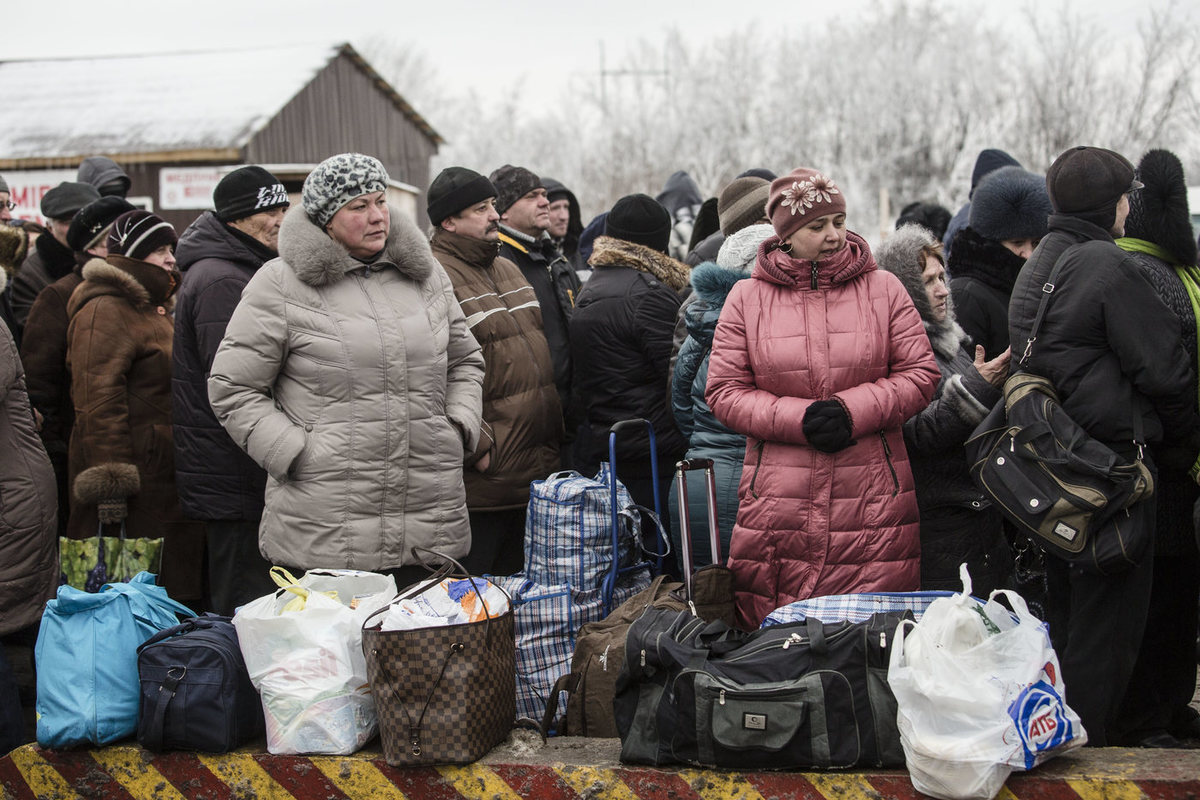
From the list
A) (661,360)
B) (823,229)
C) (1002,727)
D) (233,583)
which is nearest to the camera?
(1002,727)

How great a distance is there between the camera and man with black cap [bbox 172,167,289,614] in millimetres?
4605

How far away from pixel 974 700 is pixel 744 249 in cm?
215

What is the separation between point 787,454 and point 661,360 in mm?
1371

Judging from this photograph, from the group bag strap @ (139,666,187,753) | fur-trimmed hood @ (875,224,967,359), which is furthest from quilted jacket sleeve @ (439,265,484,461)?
fur-trimmed hood @ (875,224,967,359)

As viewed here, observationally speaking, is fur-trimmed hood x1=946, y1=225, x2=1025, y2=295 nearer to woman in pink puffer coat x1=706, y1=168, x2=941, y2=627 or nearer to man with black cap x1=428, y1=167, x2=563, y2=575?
woman in pink puffer coat x1=706, y1=168, x2=941, y2=627

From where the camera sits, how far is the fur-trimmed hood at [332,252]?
408 cm

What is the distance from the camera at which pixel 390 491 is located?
4.12m

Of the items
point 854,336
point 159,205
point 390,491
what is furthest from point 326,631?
point 159,205

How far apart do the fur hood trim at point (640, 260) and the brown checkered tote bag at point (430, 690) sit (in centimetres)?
225

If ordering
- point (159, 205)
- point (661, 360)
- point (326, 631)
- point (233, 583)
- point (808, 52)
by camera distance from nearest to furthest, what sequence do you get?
1. point (326, 631)
2. point (233, 583)
3. point (661, 360)
4. point (159, 205)
5. point (808, 52)

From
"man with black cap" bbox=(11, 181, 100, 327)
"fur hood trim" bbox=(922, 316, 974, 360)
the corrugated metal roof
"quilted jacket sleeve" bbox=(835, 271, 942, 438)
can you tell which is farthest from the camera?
the corrugated metal roof

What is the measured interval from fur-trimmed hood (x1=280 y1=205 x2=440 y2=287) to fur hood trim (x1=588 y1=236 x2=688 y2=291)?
121 cm

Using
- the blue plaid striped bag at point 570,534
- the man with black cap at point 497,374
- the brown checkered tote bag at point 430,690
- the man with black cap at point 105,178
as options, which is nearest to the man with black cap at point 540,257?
the man with black cap at point 497,374

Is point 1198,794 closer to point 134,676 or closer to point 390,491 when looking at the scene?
point 390,491
